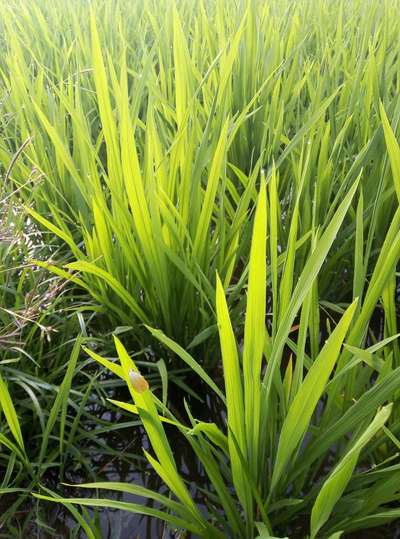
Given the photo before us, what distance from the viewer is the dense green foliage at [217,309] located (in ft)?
1.57

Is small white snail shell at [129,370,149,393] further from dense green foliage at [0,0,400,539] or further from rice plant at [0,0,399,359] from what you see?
rice plant at [0,0,399,359]

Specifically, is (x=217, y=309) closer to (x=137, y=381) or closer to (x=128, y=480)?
(x=137, y=381)

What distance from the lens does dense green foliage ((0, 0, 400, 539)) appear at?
0.48 metres

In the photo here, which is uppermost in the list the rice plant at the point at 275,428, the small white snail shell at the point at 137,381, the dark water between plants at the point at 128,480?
the small white snail shell at the point at 137,381

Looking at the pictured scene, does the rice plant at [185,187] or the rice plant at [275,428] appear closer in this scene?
the rice plant at [275,428]

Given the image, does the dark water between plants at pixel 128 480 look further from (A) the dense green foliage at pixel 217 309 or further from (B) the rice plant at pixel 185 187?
(B) the rice plant at pixel 185 187

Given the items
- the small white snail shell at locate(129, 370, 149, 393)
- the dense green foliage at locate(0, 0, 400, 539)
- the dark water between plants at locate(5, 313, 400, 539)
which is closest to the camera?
the small white snail shell at locate(129, 370, 149, 393)

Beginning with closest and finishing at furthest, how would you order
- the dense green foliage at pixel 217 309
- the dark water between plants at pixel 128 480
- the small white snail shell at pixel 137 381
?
the small white snail shell at pixel 137 381
the dense green foliage at pixel 217 309
the dark water between plants at pixel 128 480

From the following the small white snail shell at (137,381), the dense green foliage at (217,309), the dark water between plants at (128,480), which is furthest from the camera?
the dark water between plants at (128,480)

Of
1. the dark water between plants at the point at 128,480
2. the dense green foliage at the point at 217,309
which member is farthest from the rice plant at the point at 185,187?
the dark water between plants at the point at 128,480

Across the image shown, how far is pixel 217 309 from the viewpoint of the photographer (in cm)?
45

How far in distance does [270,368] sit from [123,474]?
0.31 meters

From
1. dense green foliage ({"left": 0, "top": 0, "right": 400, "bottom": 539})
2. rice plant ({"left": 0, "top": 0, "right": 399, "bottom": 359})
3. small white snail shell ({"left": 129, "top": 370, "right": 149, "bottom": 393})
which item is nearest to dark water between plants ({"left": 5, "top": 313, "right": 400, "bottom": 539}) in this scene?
dense green foliage ({"left": 0, "top": 0, "right": 400, "bottom": 539})

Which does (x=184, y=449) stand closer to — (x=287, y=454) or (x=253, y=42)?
(x=287, y=454)
